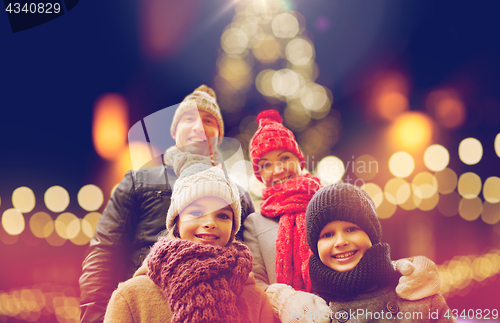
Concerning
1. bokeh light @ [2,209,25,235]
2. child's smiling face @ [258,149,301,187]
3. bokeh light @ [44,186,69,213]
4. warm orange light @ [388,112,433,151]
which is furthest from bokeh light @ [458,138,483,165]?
bokeh light @ [2,209,25,235]

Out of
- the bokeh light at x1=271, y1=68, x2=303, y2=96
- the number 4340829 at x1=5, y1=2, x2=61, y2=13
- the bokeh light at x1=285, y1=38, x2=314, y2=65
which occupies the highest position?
the bokeh light at x1=285, y1=38, x2=314, y2=65

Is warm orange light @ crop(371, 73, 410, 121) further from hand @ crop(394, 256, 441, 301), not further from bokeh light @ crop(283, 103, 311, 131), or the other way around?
hand @ crop(394, 256, 441, 301)

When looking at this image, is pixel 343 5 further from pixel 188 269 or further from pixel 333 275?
pixel 188 269

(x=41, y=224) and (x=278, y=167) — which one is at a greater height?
(x=278, y=167)

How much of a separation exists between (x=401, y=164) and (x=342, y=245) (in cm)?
193

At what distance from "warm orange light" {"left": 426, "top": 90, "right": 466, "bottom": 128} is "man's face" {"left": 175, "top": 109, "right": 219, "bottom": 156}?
2.17 m

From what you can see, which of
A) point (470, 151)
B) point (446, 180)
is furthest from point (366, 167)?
point (446, 180)

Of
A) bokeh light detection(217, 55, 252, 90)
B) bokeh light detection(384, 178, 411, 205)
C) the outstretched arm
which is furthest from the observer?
bokeh light detection(384, 178, 411, 205)

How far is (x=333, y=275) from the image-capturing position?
128 cm

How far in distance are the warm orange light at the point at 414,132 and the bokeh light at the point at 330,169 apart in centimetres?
69

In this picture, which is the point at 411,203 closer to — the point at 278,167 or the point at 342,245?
the point at 278,167

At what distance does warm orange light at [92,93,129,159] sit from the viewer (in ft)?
6.49

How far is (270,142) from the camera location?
191 cm

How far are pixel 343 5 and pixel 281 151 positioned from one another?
1.55 meters
